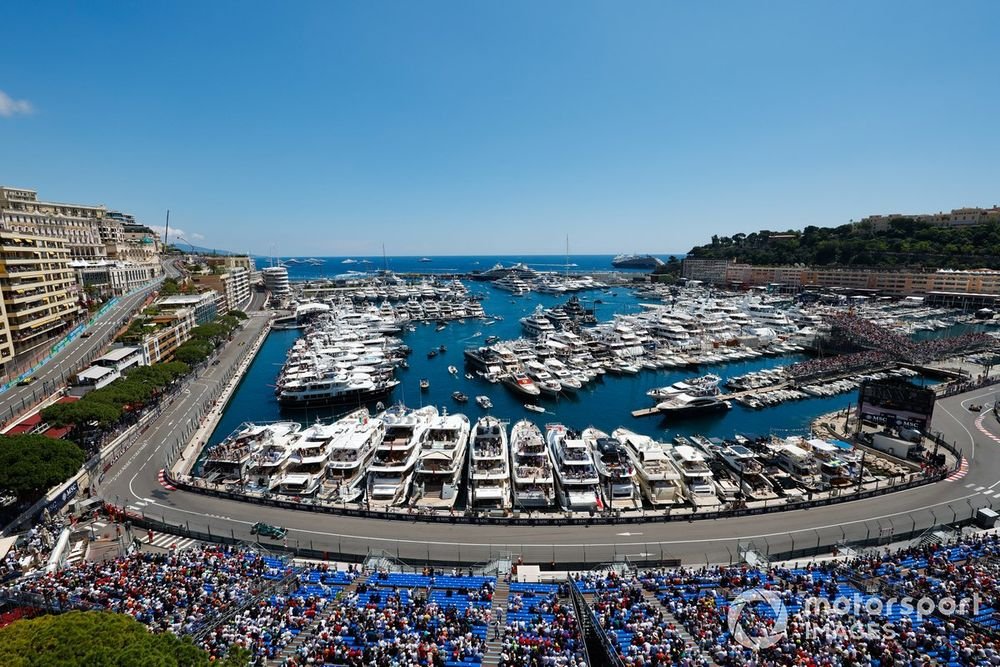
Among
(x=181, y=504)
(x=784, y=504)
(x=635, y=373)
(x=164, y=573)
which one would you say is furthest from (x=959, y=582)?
(x=635, y=373)

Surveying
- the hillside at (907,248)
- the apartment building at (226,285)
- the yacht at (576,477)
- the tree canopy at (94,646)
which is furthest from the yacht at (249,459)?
the hillside at (907,248)

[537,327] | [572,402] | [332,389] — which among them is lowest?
[572,402]

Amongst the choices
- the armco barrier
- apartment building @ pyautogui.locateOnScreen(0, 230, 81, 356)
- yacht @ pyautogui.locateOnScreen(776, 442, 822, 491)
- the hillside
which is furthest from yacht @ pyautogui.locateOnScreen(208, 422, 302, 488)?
the hillside

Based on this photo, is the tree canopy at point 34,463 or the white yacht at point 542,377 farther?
the white yacht at point 542,377

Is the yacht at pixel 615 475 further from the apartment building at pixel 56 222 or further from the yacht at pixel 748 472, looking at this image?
the apartment building at pixel 56 222

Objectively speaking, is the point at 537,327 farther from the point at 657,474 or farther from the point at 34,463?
the point at 34,463

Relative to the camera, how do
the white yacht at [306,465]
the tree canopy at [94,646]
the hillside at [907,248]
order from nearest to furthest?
the tree canopy at [94,646]
the white yacht at [306,465]
the hillside at [907,248]

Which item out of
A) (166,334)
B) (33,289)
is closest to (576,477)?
(166,334)
